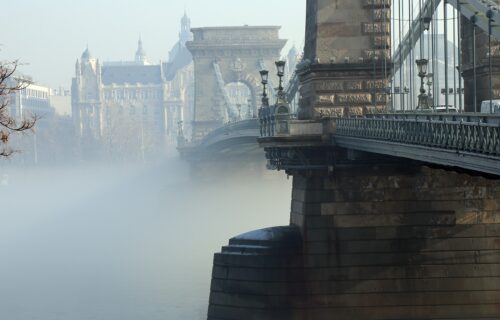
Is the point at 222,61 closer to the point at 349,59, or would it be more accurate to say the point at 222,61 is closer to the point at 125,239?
the point at 125,239

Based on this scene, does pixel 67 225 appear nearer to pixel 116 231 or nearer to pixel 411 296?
pixel 116 231

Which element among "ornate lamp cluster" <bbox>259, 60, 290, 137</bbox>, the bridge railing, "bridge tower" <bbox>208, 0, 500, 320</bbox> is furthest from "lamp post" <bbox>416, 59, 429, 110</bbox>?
"ornate lamp cluster" <bbox>259, 60, 290, 137</bbox>

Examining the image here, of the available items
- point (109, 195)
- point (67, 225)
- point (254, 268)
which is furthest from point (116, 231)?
point (254, 268)

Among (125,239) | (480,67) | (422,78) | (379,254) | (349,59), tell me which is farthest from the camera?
(125,239)

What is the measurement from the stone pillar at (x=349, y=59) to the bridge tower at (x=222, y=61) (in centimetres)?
10114

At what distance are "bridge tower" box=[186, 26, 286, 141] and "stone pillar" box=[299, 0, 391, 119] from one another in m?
101

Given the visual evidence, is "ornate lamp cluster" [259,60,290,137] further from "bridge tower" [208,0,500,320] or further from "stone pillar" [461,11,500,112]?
"stone pillar" [461,11,500,112]

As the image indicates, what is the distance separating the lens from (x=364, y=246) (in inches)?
1592

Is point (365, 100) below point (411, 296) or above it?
above

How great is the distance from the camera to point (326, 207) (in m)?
41.2

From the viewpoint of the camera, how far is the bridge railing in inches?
1053

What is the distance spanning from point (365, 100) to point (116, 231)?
179 feet

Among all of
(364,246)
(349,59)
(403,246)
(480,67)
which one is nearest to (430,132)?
(403,246)

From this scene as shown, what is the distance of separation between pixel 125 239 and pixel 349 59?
47.2m
